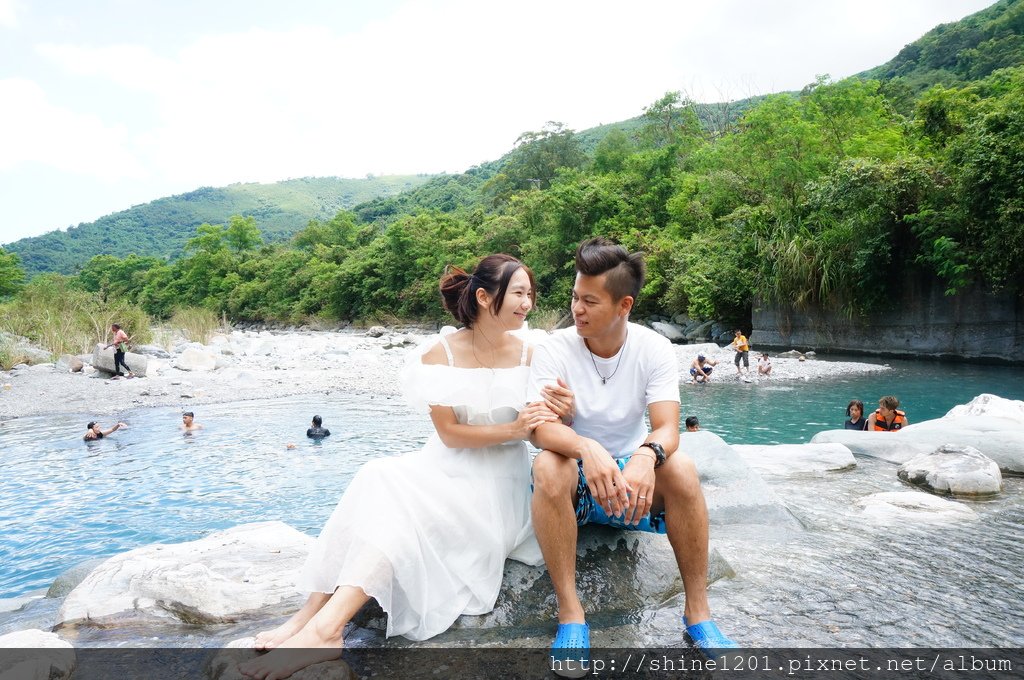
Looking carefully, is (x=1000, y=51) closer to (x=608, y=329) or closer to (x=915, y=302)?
(x=915, y=302)

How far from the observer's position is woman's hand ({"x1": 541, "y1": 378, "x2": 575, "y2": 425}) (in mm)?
2658

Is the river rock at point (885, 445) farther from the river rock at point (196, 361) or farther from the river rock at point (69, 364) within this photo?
the river rock at point (69, 364)

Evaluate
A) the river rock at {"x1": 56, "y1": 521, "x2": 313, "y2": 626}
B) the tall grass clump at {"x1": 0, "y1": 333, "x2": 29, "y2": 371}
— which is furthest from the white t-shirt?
the tall grass clump at {"x1": 0, "y1": 333, "x2": 29, "y2": 371}

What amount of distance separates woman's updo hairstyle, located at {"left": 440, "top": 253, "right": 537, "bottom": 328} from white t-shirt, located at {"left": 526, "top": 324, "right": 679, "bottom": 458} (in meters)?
0.31

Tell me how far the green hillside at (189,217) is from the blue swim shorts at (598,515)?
10301cm

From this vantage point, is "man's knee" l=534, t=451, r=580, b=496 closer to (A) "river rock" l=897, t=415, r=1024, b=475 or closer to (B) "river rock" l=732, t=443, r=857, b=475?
(B) "river rock" l=732, t=443, r=857, b=475

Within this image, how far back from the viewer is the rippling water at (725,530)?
2736 millimetres

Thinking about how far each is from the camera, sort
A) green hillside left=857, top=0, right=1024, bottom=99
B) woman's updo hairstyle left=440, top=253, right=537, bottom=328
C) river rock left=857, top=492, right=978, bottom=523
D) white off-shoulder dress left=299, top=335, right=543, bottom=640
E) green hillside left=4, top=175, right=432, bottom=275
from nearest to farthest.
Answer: white off-shoulder dress left=299, top=335, right=543, bottom=640, woman's updo hairstyle left=440, top=253, right=537, bottom=328, river rock left=857, top=492, right=978, bottom=523, green hillside left=857, top=0, right=1024, bottom=99, green hillside left=4, top=175, right=432, bottom=275

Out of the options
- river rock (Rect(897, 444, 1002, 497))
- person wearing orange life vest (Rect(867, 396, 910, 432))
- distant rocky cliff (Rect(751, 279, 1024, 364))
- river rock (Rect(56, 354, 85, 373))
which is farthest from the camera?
river rock (Rect(56, 354, 85, 373))

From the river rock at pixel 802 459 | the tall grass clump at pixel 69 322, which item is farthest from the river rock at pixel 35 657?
the tall grass clump at pixel 69 322

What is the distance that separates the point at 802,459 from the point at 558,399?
4273 millimetres

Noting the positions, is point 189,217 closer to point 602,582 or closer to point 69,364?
point 69,364

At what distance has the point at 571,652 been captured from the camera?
2.32 meters

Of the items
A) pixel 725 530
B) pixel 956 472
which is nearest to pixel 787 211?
pixel 956 472
